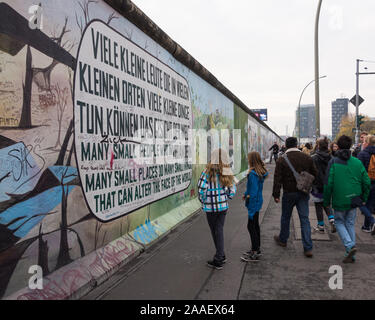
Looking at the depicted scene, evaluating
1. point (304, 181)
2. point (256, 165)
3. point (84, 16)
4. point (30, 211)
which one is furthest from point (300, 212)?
point (84, 16)

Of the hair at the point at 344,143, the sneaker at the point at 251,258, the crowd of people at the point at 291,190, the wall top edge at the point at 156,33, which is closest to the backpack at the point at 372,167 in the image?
the crowd of people at the point at 291,190

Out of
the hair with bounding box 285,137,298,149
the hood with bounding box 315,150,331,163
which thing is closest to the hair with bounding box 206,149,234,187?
the hair with bounding box 285,137,298,149

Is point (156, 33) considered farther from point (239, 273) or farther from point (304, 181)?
point (239, 273)

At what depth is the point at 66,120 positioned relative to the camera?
11.7ft

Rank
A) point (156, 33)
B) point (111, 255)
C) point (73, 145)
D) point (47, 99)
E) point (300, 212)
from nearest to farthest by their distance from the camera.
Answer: point (47, 99), point (73, 145), point (111, 255), point (300, 212), point (156, 33)

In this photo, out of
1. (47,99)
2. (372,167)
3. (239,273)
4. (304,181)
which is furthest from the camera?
(372,167)

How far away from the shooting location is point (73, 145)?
3676 millimetres

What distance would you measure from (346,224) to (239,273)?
175 centimetres

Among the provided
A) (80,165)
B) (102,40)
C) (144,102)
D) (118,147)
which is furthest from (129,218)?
(102,40)

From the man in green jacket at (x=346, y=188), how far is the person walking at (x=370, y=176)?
5.05 feet

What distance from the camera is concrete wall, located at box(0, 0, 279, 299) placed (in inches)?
111

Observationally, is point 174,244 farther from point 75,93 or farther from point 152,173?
point 75,93

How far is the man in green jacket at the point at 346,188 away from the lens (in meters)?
4.53

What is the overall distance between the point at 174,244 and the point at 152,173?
4.23 feet
